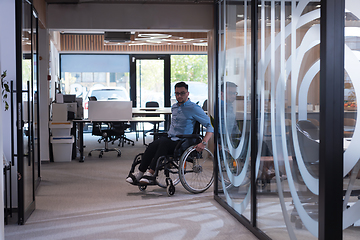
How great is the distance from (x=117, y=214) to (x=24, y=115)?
135cm

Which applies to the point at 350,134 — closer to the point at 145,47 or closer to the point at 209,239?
the point at 209,239

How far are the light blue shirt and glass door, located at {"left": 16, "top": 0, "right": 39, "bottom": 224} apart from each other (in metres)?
1.71

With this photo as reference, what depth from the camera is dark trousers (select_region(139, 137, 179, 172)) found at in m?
4.74

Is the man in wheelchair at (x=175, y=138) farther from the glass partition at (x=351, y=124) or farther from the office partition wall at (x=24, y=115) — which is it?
the glass partition at (x=351, y=124)

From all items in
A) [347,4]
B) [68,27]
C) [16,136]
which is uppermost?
[68,27]

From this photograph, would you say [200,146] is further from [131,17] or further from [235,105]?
[131,17]

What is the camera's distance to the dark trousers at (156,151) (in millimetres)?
4742

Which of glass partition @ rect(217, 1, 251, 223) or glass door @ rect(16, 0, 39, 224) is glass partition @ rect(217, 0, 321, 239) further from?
glass door @ rect(16, 0, 39, 224)

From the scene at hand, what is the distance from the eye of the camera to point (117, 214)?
13.2 feet

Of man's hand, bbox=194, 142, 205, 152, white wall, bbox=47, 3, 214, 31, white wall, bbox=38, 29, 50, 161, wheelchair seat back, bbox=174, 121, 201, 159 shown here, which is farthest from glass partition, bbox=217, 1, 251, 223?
white wall, bbox=38, 29, 50, 161

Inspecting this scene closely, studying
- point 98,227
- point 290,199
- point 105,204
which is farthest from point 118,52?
point 290,199

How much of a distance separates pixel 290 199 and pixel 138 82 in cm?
1014

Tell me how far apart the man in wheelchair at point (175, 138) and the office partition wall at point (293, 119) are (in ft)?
2.95

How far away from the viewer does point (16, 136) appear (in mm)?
3770
